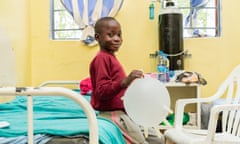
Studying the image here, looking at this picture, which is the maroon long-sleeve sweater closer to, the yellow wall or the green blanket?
the green blanket

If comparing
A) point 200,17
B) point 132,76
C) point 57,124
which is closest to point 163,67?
point 200,17

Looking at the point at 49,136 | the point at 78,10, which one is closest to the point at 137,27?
the point at 78,10

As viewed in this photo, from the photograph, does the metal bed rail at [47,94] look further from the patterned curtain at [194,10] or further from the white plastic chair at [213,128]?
the patterned curtain at [194,10]

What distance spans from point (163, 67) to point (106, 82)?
5.54 feet

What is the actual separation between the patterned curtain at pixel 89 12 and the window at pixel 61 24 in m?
0.17

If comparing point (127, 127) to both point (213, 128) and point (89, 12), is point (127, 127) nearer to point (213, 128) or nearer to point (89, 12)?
point (213, 128)

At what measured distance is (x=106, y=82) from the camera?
1595mm

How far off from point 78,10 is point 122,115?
2063 millimetres

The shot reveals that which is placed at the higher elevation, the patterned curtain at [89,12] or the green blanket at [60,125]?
the patterned curtain at [89,12]

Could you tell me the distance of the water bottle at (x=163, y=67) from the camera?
3.03 m

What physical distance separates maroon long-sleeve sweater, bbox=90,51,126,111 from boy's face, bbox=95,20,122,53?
0.04 m

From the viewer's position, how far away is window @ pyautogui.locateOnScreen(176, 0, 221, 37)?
11.6 feet

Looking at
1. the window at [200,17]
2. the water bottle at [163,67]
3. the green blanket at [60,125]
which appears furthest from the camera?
the window at [200,17]

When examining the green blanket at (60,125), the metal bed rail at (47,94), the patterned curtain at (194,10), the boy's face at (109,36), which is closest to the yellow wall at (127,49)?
the patterned curtain at (194,10)
